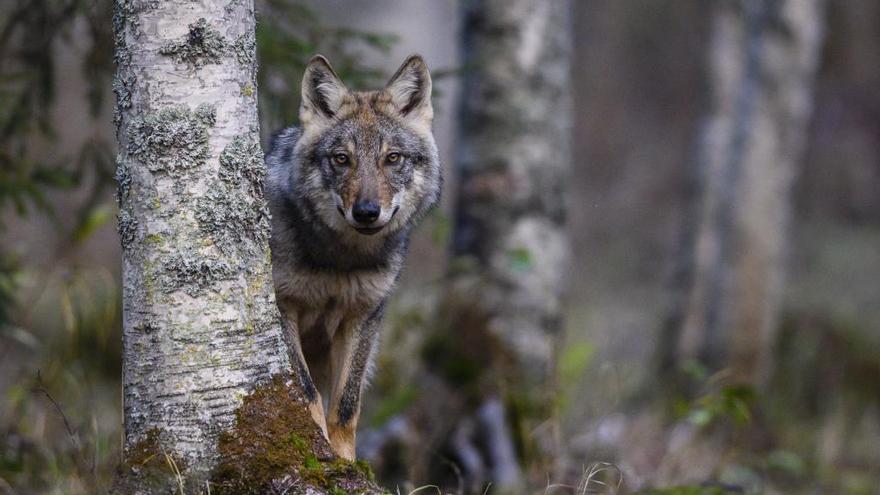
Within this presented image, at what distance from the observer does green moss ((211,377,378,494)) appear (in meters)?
3.38

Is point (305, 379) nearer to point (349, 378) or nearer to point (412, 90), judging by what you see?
point (349, 378)

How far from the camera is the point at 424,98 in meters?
4.89

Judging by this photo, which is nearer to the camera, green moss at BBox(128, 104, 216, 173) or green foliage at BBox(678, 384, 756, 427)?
green moss at BBox(128, 104, 216, 173)

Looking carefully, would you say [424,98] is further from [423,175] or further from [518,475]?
[518,475]

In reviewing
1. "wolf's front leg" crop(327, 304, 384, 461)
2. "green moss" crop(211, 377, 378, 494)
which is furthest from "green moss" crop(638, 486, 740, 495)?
"green moss" crop(211, 377, 378, 494)

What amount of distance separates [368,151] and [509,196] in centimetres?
323

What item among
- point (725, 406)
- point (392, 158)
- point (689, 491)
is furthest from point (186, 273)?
point (725, 406)

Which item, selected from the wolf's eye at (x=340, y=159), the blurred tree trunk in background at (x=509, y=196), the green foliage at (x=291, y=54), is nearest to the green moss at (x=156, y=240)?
the wolf's eye at (x=340, y=159)

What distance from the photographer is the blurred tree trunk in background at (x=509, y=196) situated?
7570mm

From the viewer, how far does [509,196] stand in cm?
766

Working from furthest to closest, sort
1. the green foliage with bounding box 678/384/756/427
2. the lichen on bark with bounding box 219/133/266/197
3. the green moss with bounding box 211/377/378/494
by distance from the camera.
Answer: the green foliage with bounding box 678/384/756/427, the lichen on bark with bounding box 219/133/266/197, the green moss with bounding box 211/377/378/494

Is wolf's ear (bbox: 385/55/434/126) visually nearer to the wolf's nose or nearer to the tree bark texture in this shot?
the wolf's nose

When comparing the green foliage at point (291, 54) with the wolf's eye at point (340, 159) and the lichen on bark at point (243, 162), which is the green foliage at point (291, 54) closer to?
the wolf's eye at point (340, 159)

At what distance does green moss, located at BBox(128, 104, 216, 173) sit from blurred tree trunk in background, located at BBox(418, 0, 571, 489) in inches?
164
